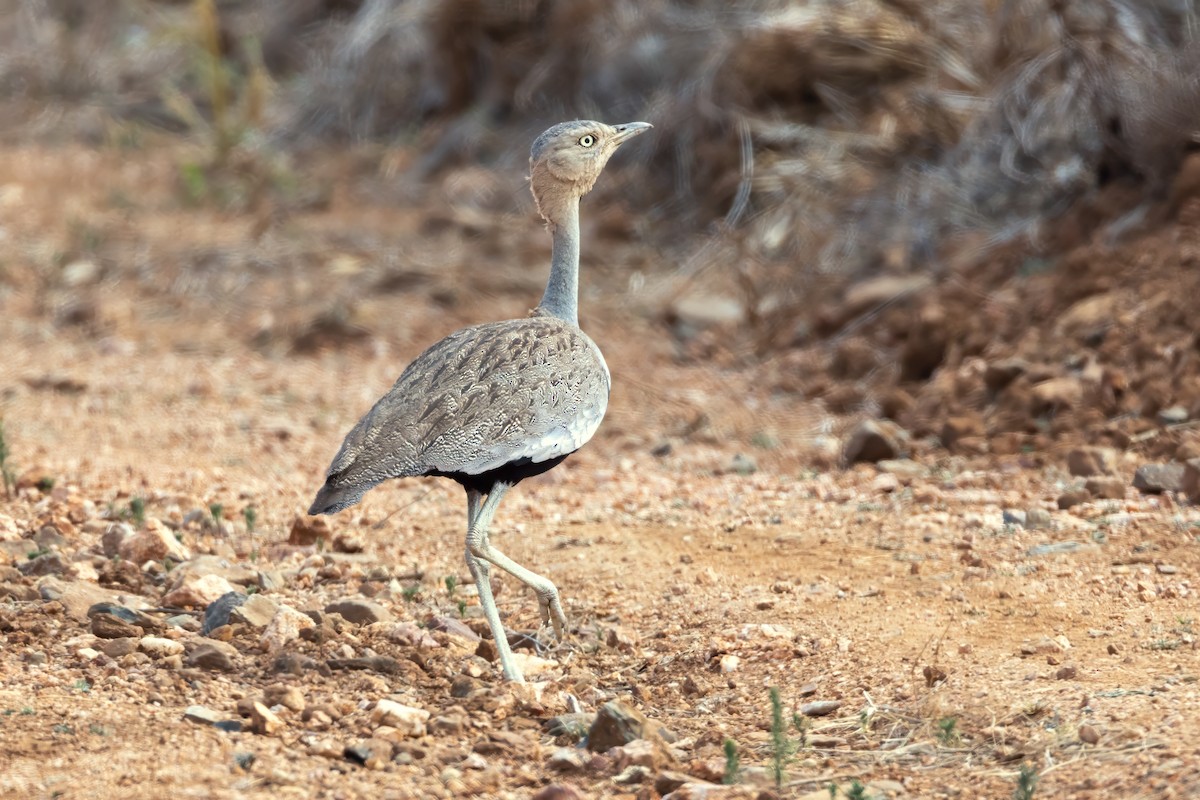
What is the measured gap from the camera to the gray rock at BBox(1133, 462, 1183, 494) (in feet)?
21.5

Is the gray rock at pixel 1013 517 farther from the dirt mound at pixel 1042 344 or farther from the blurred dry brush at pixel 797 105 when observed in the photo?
the blurred dry brush at pixel 797 105

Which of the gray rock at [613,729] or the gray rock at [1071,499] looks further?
the gray rock at [1071,499]

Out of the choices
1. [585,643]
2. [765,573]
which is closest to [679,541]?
[765,573]

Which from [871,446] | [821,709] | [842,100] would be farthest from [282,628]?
[842,100]

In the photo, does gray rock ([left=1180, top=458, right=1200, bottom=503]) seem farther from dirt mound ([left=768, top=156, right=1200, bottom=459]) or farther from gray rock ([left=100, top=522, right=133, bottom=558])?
gray rock ([left=100, top=522, right=133, bottom=558])

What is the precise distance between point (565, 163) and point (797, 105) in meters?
6.26

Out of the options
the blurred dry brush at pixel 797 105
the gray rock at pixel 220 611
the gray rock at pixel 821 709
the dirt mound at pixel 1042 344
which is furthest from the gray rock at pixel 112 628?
the blurred dry brush at pixel 797 105

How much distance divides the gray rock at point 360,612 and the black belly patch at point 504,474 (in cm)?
55

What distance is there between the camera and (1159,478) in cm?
660

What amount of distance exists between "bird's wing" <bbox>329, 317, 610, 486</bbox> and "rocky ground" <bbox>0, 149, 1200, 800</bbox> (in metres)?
0.65

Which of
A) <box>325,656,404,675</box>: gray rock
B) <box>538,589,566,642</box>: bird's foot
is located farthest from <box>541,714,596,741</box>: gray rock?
<box>538,589,566,642</box>: bird's foot

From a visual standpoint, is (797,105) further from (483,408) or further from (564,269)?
(483,408)

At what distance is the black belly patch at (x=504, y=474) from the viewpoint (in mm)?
5191

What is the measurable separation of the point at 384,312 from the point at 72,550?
16.0ft
